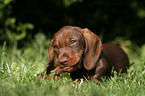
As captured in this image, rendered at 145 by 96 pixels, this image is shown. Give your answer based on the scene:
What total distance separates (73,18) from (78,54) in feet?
12.7

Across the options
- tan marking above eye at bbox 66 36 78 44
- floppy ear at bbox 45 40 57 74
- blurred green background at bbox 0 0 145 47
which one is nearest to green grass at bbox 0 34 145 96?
floppy ear at bbox 45 40 57 74

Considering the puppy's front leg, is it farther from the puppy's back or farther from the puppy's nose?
the puppy's nose

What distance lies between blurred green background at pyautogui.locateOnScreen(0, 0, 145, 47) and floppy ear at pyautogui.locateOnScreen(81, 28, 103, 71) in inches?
88.2

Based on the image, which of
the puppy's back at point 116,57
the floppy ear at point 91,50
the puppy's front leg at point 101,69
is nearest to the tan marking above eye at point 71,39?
the floppy ear at point 91,50

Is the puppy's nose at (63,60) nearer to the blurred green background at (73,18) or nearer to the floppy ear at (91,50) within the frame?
the floppy ear at (91,50)

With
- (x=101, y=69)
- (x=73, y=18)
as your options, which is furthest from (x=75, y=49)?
(x=73, y=18)

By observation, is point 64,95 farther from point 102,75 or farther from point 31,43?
point 31,43

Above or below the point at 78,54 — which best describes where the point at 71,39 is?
above

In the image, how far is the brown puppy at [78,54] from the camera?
3.15 m

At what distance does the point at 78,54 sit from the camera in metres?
3.19

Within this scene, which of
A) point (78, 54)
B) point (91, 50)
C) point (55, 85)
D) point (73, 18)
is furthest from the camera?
point (73, 18)

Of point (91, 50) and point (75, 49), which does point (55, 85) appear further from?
point (91, 50)

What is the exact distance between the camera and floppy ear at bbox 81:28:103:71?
3.34 meters

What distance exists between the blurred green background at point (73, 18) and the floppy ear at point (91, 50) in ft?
7.35
